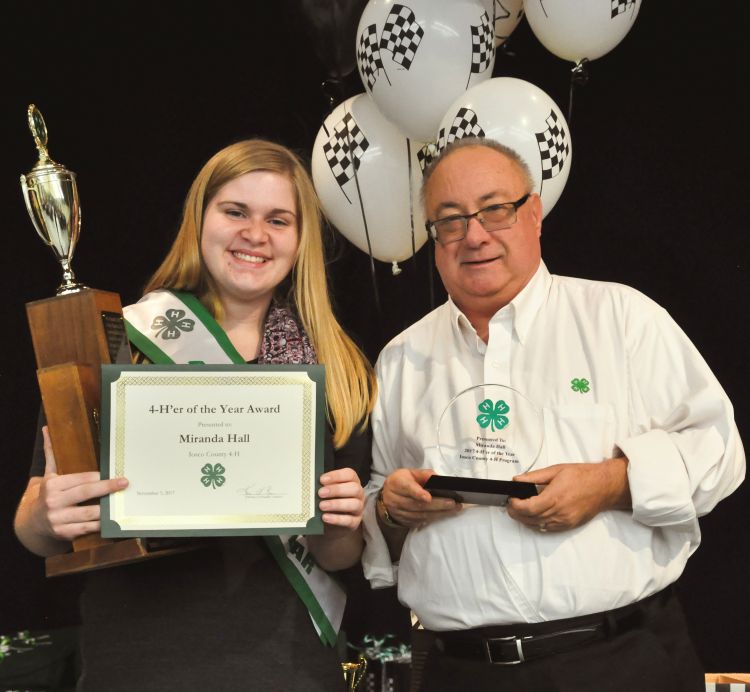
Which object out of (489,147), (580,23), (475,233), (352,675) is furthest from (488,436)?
(580,23)

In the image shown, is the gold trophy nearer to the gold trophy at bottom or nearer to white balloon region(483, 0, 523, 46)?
the gold trophy at bottom

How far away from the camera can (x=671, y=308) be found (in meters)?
3.67

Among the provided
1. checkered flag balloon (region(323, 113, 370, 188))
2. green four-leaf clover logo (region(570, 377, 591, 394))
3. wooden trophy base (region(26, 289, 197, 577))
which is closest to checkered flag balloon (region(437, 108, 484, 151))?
checkered flag balloon (region(323, 113, 370, 188))

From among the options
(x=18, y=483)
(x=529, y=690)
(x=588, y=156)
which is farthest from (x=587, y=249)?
(x=18, y=483)

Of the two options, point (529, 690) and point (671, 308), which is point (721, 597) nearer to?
point (671, 308)

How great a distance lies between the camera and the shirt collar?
2.21 m

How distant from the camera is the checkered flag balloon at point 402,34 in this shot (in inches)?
107

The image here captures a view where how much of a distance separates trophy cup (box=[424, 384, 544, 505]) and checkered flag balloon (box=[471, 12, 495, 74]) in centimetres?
112

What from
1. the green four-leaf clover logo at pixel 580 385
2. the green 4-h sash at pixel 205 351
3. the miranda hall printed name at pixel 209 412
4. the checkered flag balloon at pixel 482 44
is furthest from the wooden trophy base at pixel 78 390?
the checkered flag balloon at pixel 482 44

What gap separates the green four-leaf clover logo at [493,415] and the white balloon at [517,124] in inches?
31.3

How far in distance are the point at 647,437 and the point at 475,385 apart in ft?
1.22

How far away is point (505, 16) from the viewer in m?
3.14
